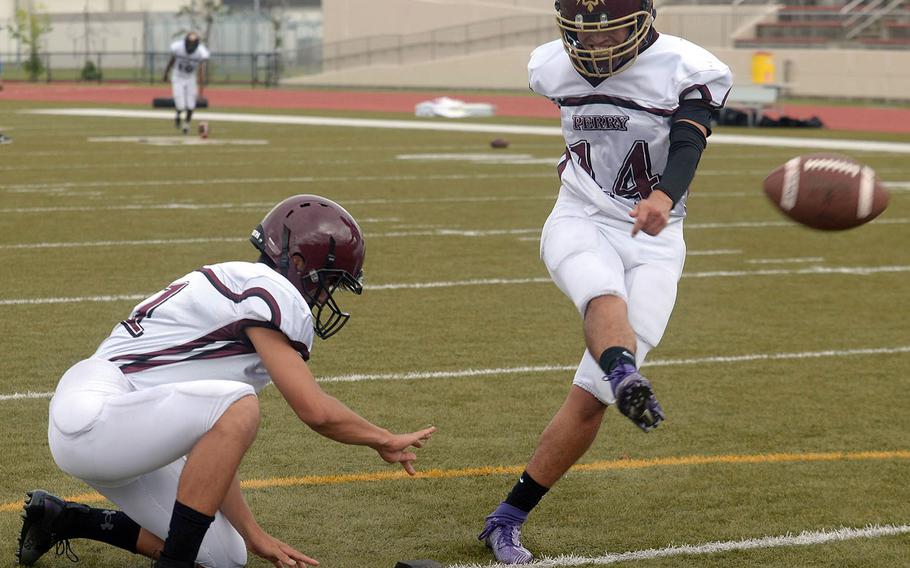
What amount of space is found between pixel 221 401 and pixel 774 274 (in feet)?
21.8

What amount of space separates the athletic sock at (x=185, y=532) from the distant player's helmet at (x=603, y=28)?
189 centimetres

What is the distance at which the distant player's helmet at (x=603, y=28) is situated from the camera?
4430 millimetres

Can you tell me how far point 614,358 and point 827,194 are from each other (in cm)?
124

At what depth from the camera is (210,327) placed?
3.72 m

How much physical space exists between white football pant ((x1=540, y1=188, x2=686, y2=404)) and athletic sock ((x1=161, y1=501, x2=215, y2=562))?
1228 mm

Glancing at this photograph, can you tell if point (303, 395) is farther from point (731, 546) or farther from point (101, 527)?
point (731, 546)

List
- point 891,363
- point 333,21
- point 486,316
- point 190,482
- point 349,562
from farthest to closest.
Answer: point 333,21, point 486,316, point 891,363, point 349,562, point 190,482

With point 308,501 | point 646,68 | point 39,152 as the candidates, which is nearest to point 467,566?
point 308,501

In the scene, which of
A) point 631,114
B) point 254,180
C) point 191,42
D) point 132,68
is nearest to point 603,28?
point 631,114

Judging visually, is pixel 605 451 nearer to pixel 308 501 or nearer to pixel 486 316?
pixel 308 501

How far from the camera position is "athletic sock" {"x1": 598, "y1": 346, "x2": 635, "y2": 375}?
3.95 m

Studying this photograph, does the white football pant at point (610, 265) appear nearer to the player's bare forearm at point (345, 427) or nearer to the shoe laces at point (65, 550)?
the player's bare forearm at point (345, 427)

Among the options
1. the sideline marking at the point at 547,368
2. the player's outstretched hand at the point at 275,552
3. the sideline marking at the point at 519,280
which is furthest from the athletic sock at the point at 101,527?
the sideline marking at the point at 519,280

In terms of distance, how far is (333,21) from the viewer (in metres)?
48.9
